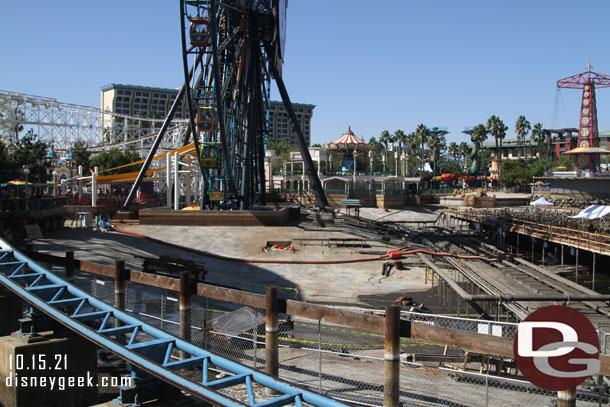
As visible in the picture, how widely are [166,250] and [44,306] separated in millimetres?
25552

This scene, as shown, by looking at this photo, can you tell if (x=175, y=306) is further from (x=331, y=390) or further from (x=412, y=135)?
(x=412, y=135)

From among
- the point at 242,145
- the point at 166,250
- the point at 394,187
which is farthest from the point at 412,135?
the point at 166,250

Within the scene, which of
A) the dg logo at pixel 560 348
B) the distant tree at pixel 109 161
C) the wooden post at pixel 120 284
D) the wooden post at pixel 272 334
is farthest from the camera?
the distant tree at pixel 109 161

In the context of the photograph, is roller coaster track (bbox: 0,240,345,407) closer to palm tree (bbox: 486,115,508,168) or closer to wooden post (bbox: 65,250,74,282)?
wooden post (bbox: 65,250,74,282)

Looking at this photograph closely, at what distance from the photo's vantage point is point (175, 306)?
67.1 feet

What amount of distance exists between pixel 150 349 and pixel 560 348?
7214 mm

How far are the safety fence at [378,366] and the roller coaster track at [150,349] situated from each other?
138 centimetres

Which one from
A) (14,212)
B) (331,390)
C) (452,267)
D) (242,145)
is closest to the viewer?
(331,390)

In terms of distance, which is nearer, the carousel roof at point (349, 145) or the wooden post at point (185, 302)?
the wooden post at point (185, 302)

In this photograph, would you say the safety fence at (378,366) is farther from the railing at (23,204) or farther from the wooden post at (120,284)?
the railing at (23,204)

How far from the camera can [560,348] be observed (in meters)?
7.59

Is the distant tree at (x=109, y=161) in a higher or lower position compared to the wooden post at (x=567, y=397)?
higher

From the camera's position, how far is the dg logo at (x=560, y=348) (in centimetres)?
745

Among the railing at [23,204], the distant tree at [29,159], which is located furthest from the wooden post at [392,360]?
the distant tree at [29,159]
